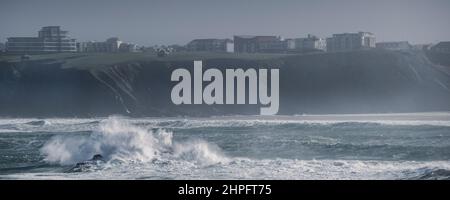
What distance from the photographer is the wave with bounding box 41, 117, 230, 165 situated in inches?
302

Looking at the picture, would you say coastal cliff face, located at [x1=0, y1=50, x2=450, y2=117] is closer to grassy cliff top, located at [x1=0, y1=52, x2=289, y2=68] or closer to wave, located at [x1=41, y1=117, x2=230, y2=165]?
grassy cliff top, located at [x1=0, y1=52, x2=289, y2=68]

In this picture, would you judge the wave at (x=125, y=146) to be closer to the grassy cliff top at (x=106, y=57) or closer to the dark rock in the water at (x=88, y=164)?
the dark rock in the water at (x=88, y=164)

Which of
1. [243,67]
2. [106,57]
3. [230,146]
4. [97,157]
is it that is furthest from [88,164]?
[106,57]

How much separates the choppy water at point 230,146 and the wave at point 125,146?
11 mm

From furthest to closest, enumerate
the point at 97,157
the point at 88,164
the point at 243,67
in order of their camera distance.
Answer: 1. the point at 243,67
2. the point at 97,157
3. the point at 88,164

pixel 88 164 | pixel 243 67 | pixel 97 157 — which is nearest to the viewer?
pixel 88 164

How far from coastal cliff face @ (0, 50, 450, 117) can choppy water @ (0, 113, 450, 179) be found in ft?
0.51

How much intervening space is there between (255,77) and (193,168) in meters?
1.15

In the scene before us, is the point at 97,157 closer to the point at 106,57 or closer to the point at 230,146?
the point at 230,146

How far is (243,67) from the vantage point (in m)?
7.70

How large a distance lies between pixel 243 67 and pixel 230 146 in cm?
85

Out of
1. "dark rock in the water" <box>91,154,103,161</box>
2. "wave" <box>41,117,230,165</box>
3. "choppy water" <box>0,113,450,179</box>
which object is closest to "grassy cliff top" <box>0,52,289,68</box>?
"choppy water" <box>0,113,450,179</box>

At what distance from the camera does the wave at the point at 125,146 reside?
7680 mm
